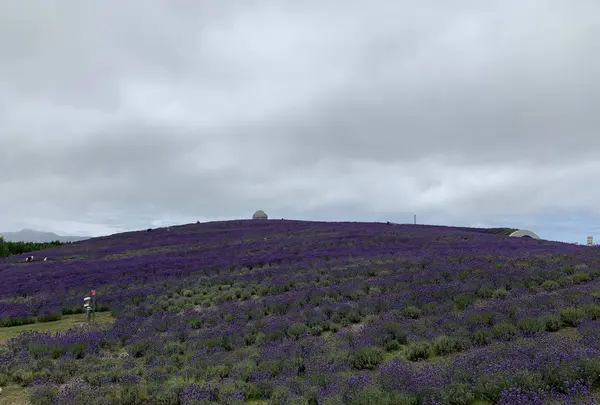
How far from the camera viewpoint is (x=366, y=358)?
368 inches

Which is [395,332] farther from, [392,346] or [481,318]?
[481,318]

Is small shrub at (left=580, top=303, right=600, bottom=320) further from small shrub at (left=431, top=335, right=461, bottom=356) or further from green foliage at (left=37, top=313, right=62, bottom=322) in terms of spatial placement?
green foliage at (left=37, top=313, right=62, bottom=322)

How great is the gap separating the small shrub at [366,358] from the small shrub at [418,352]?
2.18ft

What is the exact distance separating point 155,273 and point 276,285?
33.1ft

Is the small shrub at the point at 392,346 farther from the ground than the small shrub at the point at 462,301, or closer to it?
closer to it

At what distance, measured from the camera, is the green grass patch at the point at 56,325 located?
14.8 meters

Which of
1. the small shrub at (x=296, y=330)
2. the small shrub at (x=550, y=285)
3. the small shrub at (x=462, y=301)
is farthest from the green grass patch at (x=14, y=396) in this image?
the small shrub at (x=550, y=285)

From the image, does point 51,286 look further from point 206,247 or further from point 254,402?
point 254,402

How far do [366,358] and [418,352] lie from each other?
1222mm

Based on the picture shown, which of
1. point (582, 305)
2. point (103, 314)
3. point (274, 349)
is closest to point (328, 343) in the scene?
point (274, 349)

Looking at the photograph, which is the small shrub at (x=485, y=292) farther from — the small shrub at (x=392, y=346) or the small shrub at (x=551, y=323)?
the small shrub at (x=392, y=346)

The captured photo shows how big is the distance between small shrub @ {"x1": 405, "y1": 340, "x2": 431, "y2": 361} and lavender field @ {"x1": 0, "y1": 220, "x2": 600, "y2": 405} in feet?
0.09

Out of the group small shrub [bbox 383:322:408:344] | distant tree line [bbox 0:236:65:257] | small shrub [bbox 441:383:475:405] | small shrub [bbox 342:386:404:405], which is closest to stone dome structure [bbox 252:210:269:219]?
distant tree line [bbox 0:236:65:257]

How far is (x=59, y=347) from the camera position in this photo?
38.7 feet
